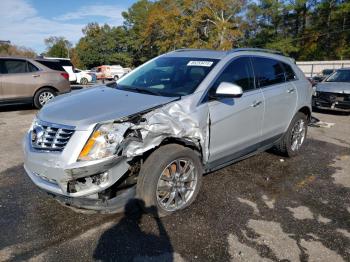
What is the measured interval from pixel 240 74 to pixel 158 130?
1.68 meters

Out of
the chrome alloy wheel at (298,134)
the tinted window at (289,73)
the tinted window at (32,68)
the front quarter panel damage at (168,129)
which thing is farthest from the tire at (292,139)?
the tinted window at (32,68)

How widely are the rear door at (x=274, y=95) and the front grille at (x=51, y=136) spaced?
2739 mm

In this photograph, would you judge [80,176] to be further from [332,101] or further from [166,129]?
[332,101]

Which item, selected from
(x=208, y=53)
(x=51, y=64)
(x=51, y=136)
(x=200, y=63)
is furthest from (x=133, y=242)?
(x=51, y=64)

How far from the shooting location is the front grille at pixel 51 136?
10.7 feet

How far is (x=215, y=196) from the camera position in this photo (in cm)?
434

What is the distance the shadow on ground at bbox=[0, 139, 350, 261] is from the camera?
3.18m

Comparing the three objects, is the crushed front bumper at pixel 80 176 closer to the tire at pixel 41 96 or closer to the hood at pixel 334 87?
the tire at pixel 41 96

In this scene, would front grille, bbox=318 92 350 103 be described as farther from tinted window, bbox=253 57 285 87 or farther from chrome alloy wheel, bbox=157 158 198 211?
chrome alloy wheel, bbox=157 158 198 211

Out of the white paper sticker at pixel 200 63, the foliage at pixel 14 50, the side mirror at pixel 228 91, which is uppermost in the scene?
the foliage at pixel 14 50

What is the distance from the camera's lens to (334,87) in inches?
429

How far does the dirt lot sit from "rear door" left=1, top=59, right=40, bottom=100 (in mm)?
5486

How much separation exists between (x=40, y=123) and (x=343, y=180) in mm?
4131

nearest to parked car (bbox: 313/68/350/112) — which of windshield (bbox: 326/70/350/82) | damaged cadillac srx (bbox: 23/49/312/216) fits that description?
windshield (bbox: 326/70/350/82)
